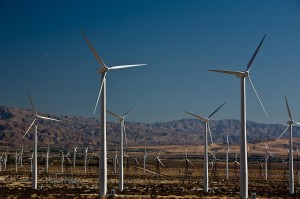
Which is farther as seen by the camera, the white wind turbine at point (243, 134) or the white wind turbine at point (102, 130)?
the white wind turbine at point (102, 130)

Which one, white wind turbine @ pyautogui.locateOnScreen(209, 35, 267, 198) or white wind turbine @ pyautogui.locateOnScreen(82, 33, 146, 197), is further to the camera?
white wind turbine @ pyautogui.locateOnScreen(82, 33, 146, 197)

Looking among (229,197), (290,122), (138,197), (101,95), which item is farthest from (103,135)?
(290,122)

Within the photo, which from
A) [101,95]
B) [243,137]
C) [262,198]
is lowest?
[262,198]

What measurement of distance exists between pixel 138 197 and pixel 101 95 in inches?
492

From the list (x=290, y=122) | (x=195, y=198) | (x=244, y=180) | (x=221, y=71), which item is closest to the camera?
(x=244, y=180)

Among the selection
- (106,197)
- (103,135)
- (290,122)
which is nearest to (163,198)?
(106,197)

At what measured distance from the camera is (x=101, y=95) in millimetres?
55375

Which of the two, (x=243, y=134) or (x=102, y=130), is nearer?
(x=243, y=134)

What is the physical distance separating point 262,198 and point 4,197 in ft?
98.1

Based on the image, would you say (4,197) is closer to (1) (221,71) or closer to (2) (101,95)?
(2) (101,95)

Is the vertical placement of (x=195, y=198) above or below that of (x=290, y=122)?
below

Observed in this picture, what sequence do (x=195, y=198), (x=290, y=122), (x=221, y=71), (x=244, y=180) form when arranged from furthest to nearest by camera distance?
A: (x=290, y=122)
(x=195, y=198)
(x=221, y=71)
(x=244, y=180)

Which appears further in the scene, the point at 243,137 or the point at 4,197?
the point at 4,197

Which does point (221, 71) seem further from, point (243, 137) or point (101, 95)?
point (101, 95)
